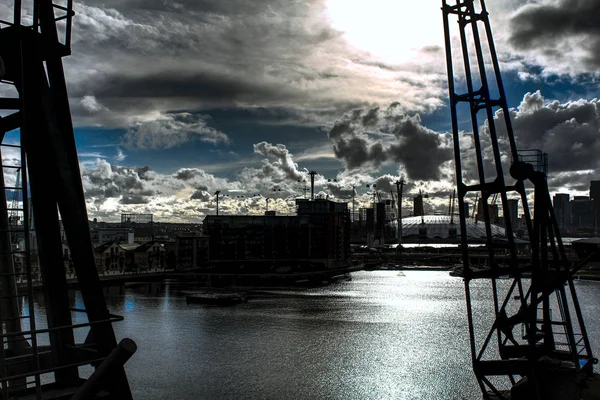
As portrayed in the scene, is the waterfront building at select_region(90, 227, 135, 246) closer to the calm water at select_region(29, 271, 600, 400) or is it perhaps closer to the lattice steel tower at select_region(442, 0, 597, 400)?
the calm water at select_region(29, 271, 600, 400)

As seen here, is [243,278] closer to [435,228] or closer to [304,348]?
[304,348]

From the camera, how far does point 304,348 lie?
105 ft

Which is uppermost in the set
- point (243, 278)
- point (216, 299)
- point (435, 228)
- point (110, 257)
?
point (435, 228)

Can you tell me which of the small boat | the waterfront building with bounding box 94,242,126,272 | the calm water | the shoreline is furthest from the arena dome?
the small boat

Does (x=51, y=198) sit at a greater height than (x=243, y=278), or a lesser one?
greater

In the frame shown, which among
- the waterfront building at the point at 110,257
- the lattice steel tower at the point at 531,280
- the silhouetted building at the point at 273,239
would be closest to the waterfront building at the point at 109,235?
the waterfront building at the point at 110,257

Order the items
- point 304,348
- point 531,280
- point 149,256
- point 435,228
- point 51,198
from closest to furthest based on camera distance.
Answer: point 51,198
point 531,280
point 304,348
point 149,256
point 435,228

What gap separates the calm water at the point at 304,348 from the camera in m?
23.0

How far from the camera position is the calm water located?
23016mm

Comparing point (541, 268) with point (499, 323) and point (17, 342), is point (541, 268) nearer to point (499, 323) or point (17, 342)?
point (499, 323)

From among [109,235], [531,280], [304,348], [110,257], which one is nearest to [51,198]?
[531,280]

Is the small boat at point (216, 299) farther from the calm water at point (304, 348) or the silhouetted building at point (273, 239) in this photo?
the silhouetted building at point (273, 239)

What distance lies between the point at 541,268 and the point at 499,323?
190cm

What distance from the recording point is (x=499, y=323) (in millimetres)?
15273
